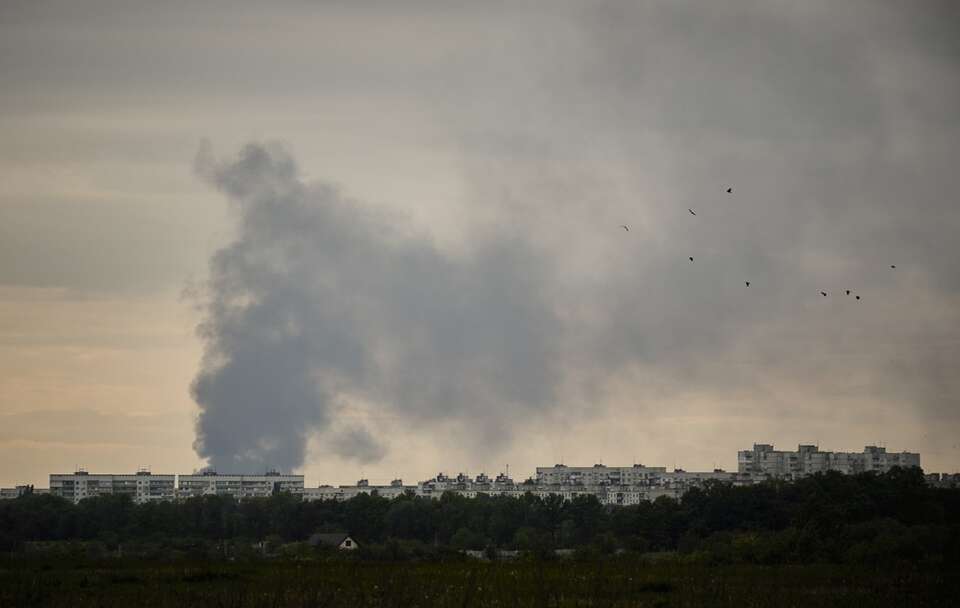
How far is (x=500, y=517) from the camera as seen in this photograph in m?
132

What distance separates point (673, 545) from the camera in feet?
336

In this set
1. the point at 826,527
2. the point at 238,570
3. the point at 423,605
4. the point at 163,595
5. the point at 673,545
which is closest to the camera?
the point at 423,605

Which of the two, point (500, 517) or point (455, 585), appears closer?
point (455, 585)

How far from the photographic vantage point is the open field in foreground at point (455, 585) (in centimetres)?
2656

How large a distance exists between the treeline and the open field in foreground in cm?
3584

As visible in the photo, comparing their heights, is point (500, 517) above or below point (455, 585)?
above

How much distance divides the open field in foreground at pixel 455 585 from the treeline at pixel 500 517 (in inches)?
1411

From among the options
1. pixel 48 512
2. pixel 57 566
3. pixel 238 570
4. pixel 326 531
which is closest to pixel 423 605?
pixel 238 570

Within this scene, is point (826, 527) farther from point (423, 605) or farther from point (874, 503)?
point (874, 503)

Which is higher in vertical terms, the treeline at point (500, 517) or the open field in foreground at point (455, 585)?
the treeline at point (500, 517)

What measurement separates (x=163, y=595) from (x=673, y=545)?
260 ft

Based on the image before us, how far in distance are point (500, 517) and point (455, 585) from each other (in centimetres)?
10263

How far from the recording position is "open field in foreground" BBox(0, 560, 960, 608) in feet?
87.1

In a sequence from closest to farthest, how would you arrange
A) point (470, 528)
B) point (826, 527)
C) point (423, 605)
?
point (423, 605) < point (826, 527) < point (470, 528)
